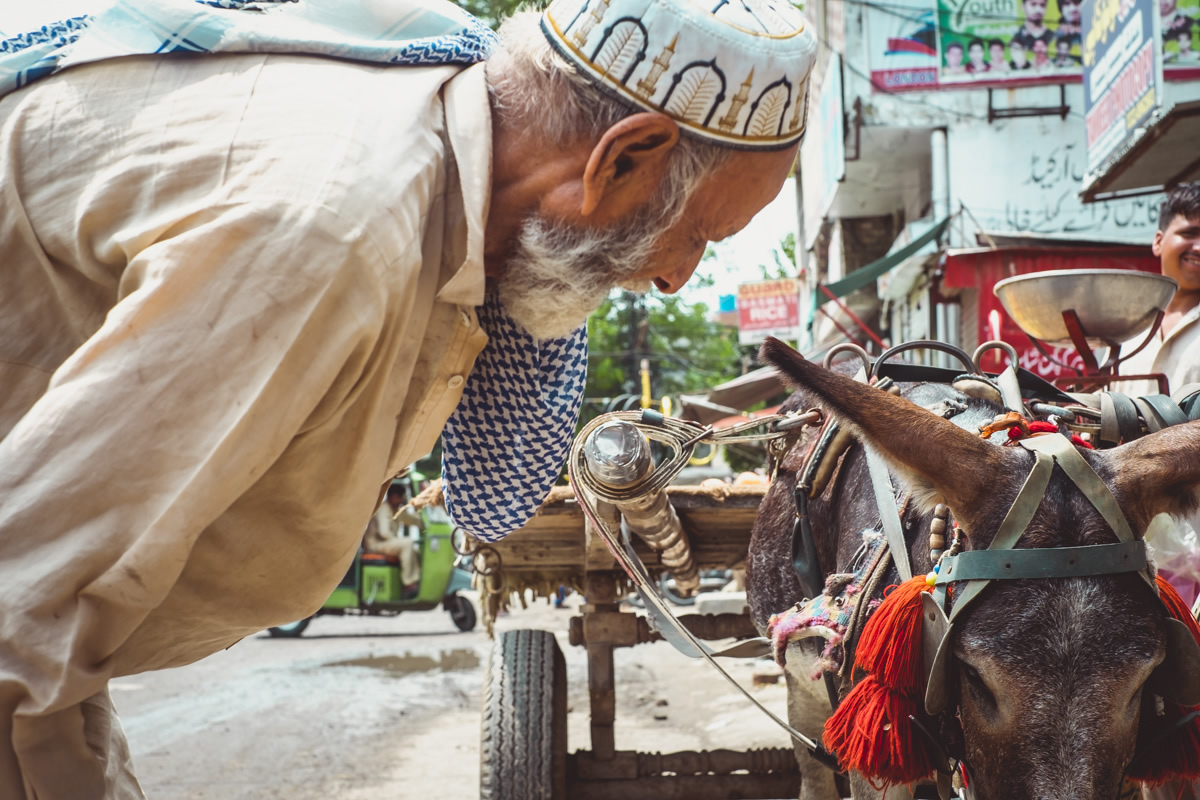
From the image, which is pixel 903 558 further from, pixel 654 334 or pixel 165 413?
pixel 654 334

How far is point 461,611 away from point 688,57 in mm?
13468

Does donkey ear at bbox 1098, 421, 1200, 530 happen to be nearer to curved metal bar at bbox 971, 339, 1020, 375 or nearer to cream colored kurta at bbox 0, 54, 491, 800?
curved metal bar at bbox 971, 339, 1020, 375

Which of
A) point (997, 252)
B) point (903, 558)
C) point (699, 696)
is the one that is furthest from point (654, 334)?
point (903, 558)

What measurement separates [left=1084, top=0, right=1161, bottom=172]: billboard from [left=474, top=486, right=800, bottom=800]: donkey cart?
4.92 metres

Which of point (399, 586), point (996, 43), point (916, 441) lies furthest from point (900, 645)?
point (996, 43)

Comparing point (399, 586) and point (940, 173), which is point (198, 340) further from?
point (940, 173)

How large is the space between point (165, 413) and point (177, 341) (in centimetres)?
7

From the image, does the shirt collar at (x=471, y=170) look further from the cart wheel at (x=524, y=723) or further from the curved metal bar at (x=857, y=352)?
the cart wheel at (x=524, y=723)

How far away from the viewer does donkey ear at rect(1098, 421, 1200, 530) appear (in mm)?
2057

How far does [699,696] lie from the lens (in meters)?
8.50

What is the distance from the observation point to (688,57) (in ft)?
4.17


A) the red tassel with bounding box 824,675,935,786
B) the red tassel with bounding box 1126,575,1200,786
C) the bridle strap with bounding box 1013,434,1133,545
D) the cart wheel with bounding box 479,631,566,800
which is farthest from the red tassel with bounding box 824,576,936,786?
the cart wheel with bounding box 479,631,566,800

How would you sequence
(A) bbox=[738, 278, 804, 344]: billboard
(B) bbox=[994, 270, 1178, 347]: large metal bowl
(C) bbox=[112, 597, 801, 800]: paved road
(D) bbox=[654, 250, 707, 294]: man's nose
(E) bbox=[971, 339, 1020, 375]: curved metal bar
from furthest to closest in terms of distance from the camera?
(A) bbox=[738, 278, 804, 344]: billboard < (C) bbox=[112, 597, 801, 800]: paved road < (B) bbox=[994, 270, 1178, 347]: large metal bowl < (E) bbox=[971, 339, 1020, 375]: curved metal bar < (D) bbox=[654, 250, 707, 294]: man's nose

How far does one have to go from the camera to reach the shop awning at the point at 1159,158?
6.44 meters
